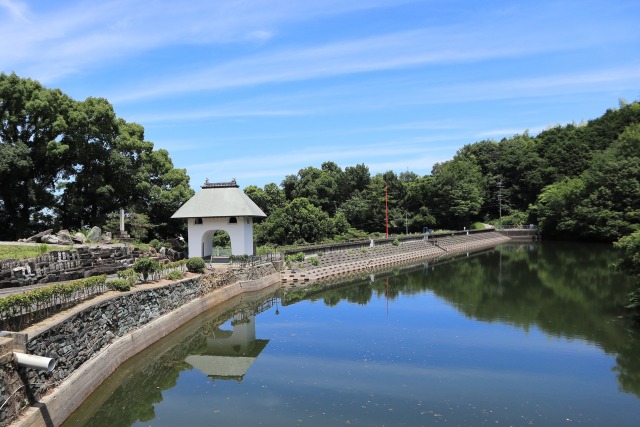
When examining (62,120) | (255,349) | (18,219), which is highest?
(62,120)

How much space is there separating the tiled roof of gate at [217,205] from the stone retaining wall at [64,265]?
6.35m

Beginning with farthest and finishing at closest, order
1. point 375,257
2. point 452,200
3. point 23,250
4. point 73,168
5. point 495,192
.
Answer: point 495,192, point 452,200, point 375,257, point 73,168, point 23,250

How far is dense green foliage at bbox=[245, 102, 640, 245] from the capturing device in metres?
46.0

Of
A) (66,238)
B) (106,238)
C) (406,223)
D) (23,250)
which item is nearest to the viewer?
(23,250)

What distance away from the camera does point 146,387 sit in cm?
1250

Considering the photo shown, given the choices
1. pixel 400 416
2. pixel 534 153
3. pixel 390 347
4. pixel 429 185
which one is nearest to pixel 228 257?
pixel 390 347

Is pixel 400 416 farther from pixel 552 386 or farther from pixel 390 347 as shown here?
pixel 390 347

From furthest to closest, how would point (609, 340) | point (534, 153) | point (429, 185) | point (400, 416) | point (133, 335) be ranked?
1. point (534, 153)
2. point (429, 185)
3. point (609, 340)
4. point (133, 335)
5. point (400, 416)

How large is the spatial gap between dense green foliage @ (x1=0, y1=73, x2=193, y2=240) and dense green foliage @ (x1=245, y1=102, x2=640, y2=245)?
9.92 meters

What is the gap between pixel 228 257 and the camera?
2783cm

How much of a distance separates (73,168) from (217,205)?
1049 centimetres

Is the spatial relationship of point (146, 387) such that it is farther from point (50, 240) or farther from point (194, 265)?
point (50, 240)

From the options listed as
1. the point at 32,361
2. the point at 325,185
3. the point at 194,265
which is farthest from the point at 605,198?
the point at 32,361

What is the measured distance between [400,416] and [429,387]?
184cm
